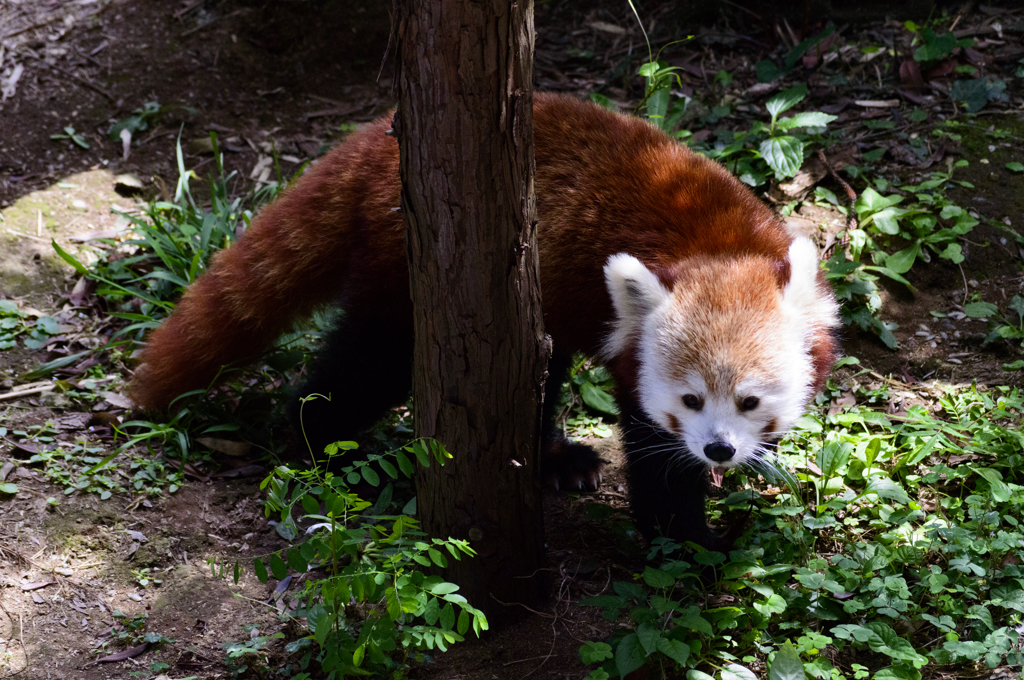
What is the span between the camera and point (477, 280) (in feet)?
7.75

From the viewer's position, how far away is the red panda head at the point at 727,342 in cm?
268

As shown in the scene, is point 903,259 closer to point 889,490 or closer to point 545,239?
point 889,490

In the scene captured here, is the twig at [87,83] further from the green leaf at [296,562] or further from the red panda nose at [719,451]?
the red panda nose at [719,451]

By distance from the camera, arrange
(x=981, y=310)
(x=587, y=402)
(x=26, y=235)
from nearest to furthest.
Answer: (x=981, y=310) → (x=587, y=402) → (x=26, y=235)

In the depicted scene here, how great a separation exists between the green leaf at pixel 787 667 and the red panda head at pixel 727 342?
608 mm

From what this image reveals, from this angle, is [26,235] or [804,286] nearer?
[804,286]

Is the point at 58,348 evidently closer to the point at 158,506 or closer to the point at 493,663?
the point at 158,506

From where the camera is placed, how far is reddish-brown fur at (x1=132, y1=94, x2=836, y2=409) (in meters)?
3.00

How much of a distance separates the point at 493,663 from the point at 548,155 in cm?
187

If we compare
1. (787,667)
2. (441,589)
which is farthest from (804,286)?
(441,589)

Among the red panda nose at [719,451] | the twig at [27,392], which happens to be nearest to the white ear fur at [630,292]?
the red panda nose at [719,451]

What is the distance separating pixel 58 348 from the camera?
4.05m

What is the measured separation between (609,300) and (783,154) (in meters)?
1.79

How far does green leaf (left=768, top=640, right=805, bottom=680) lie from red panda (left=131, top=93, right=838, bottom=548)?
622 millimetres
